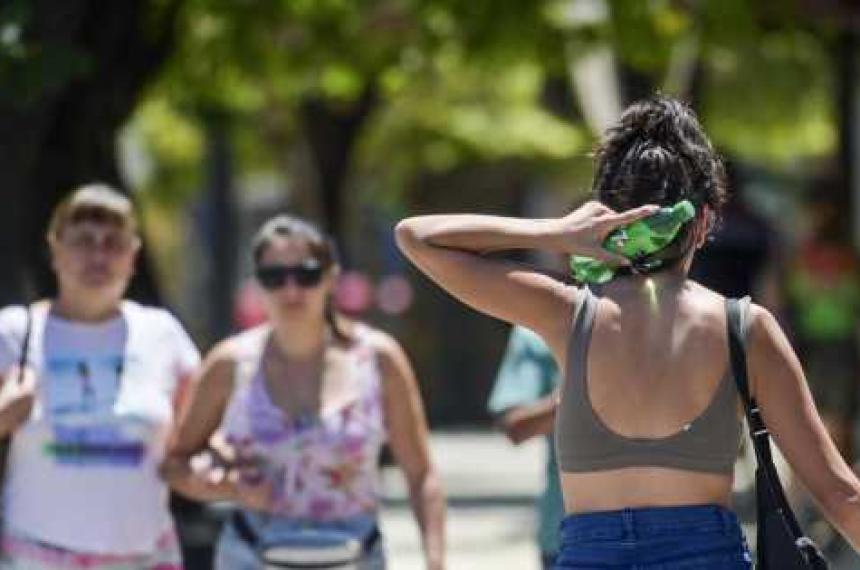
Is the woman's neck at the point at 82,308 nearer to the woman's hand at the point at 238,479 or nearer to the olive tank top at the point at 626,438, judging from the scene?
the woman's hand at the point at 238,479

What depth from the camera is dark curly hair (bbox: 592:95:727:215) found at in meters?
4.93

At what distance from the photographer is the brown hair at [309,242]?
704cm

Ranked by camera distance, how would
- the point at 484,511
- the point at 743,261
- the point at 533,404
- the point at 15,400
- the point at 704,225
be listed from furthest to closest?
the point at 484,511
the point at 743,261
the point at 533,404
the point at 15,400
the point at 704,225

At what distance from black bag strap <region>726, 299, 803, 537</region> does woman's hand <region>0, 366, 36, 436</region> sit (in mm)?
2378

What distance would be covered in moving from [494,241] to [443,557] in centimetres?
219

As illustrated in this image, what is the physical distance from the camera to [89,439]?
6.75m

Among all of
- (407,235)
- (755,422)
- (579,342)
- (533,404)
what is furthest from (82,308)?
(755,422)

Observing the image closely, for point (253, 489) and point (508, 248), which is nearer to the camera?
point (508, 248)

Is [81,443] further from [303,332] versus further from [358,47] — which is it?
[358,47]

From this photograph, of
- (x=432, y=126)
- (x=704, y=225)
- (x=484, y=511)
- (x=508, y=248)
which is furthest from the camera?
(x=432, y=126)

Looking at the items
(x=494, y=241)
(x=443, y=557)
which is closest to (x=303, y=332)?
(x=443, y=557)

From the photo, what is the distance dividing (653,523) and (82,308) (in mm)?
2549

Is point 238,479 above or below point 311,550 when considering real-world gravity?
above

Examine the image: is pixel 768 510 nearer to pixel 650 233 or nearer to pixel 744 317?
pixel 744 317
